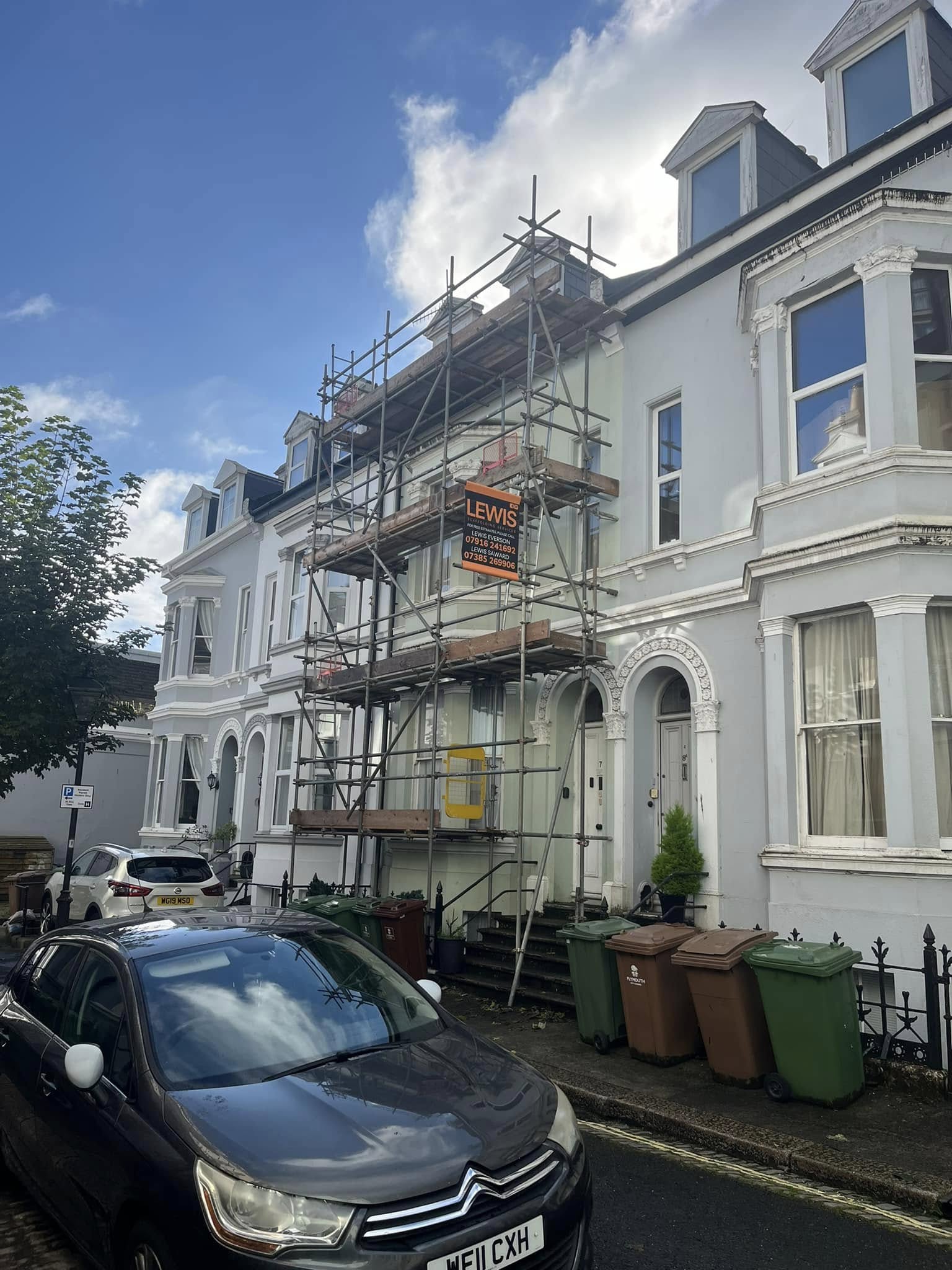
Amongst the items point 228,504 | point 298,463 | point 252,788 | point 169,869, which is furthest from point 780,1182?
point 228,504

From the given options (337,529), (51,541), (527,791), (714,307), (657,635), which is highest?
(714,307)

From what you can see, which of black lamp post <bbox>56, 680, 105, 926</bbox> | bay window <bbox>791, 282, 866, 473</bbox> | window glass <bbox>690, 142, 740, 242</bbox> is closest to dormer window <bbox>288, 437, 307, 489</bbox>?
black lamp post <bbox>56, 680, 105, 926</bbox>

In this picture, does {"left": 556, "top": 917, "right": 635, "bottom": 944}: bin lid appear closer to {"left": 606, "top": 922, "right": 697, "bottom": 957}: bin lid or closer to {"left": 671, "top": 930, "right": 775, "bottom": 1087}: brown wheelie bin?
{"left": 606, "top": 922, "right": 697, "bottom": 957}: bin lid

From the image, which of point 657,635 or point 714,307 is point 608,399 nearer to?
point 714,307

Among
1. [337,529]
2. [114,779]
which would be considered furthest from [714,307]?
[114,779]

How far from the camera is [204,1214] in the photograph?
9.84ft

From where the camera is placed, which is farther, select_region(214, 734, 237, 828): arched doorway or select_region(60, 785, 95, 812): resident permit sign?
select_region(214, 734, 237, 828): arched doorway

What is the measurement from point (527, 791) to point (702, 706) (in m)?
3.32

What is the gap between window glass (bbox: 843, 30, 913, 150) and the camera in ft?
37.2

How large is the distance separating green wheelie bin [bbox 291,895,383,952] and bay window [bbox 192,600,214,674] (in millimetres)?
12967

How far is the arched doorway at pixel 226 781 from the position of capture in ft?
74.7

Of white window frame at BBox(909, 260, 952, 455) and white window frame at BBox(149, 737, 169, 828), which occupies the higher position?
white window frame at BBox(909, 260, 952, 455)

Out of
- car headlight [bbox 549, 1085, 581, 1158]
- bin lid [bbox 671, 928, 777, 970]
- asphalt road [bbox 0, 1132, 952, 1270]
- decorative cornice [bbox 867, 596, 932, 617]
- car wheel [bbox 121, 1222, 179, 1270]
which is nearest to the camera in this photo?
car wheel [bbox 121, 1222, 179, 1270]

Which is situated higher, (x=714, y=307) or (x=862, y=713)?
(x=714, y=307)
